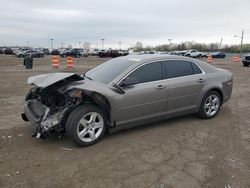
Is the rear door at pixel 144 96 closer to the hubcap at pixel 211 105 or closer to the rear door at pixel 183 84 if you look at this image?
the rear door at pixel 183 84

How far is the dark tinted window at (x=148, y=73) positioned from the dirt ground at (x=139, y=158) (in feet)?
3.50

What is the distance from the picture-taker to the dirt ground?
3.38 m

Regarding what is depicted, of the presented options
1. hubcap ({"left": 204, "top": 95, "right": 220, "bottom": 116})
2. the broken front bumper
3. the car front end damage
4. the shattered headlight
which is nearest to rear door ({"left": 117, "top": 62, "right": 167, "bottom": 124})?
the shattered headlight

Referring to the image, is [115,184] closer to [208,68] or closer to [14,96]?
[208,68]

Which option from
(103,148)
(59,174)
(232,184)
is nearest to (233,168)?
(232,184)

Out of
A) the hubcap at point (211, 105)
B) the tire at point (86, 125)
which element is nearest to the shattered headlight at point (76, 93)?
the tire at point (86, 125)

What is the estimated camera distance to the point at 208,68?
19.9 ft

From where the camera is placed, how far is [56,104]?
458cm

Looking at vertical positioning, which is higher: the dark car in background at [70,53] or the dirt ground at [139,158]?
the dark car in background at [70,53]

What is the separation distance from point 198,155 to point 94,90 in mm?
2041

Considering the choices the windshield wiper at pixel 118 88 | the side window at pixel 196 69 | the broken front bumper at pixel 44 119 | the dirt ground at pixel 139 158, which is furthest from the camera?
the side window at pixel 196 69

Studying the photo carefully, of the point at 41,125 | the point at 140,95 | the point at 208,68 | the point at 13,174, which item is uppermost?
the point at 208,68

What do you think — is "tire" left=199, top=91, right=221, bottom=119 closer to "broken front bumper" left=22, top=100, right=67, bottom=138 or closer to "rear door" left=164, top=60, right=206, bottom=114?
"rear door" left=164, top=60, right=206, bottom=114

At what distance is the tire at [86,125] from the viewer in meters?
4.23
